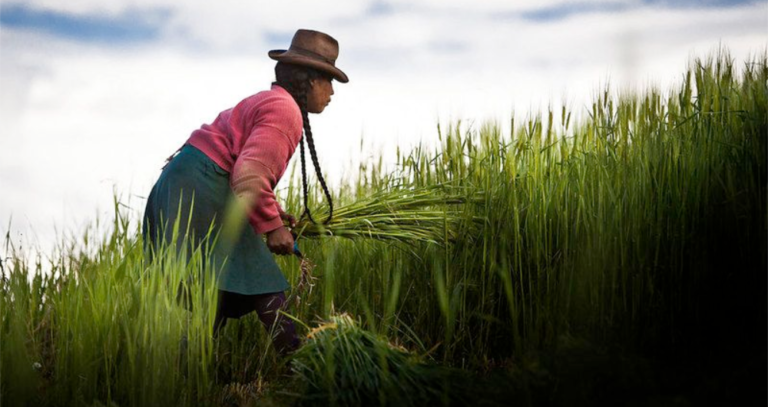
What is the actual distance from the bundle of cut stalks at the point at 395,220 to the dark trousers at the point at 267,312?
324 mm

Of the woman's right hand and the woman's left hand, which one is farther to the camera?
the woman's left hand

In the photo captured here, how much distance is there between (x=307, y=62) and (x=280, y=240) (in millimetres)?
730

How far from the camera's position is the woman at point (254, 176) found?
10.6 feet

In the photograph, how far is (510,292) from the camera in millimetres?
3021

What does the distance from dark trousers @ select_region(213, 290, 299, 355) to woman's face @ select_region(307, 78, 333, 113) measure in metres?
0.79

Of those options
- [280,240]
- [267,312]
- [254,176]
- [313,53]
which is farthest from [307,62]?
[267,312]

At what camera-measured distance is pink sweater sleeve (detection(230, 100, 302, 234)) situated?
320 cm

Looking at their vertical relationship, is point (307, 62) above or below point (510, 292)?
above

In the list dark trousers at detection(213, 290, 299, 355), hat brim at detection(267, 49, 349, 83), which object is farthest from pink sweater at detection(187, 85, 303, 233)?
dark trousers at detection(213, 290, 299, 355)

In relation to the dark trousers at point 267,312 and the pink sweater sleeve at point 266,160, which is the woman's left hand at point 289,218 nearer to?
the pink sweater sleeve at point 266,160

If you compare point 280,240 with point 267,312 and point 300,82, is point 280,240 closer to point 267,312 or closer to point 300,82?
point 267,312

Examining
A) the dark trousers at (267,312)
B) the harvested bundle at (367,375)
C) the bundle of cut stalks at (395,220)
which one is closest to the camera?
the harvested bundle at (367,375)

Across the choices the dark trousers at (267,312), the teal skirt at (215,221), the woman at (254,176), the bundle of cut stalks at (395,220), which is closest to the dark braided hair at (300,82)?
the woman at (254,176)

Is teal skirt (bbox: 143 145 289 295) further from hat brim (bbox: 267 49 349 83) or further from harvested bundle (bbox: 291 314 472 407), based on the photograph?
harvested bundle (bbox: 291 314 472 407)
